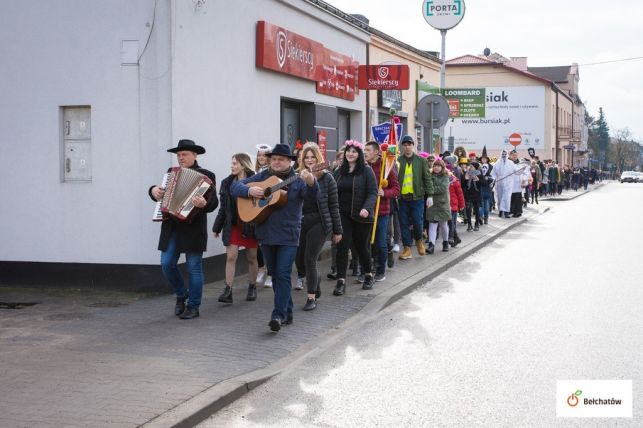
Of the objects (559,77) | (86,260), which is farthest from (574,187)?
(86,260)

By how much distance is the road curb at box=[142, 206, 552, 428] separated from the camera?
215 inches

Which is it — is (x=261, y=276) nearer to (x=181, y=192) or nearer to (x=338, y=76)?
(x=181, y=192)

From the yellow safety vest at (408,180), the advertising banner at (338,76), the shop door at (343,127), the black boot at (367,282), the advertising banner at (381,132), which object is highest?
the advertising banner at (338,76)

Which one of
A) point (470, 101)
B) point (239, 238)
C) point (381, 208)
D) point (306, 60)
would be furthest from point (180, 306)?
point (470, 101)

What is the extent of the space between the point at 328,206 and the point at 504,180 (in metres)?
16.2

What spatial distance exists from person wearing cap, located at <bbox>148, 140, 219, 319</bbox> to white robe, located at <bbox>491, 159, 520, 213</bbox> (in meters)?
17.0

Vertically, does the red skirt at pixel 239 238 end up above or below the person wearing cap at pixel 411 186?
below

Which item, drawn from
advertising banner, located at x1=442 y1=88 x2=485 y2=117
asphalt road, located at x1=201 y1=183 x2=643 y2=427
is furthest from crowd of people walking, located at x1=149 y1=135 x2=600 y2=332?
advertising banner, located at x1=442 y1=88 x2=485 y2=117

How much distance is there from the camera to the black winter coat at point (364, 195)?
10.6 m

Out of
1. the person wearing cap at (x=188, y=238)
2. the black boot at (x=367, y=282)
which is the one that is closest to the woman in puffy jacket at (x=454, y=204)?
the black boot at (x=367, y=282)

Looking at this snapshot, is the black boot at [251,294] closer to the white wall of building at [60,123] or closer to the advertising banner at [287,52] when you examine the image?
the white wall of building at [60,123]

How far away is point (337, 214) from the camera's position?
9383 mm

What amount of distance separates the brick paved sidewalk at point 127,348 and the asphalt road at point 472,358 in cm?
44

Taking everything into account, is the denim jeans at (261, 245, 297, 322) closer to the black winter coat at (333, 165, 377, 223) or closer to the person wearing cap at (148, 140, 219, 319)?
the person wearing cap at (148, 140, 219, 319)
